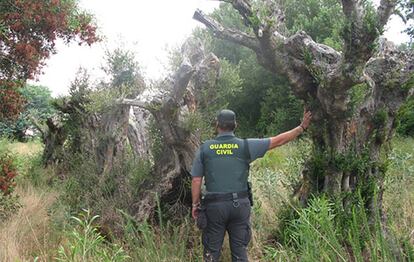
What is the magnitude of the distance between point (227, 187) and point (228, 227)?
485 millimetres

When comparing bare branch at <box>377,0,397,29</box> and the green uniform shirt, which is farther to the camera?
the green uniform shirt

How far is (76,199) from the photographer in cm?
797

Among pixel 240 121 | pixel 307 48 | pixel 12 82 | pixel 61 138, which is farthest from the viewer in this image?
pixel 240 121

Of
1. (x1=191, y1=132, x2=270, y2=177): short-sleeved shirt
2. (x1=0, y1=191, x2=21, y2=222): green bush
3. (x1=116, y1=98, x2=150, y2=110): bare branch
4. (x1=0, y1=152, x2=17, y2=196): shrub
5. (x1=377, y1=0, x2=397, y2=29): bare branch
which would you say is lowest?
(x1=0, y1=191, x2=21, y2=222): green bush

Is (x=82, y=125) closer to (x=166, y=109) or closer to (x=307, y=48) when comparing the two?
(x=166, y=109)

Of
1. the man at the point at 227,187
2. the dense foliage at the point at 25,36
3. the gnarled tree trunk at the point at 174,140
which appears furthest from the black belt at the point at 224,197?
the dense foliage at the point at 25,36

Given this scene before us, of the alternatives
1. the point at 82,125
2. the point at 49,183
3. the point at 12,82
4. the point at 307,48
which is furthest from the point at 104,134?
the point at 307,48

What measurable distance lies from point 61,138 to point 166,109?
24.8 ft

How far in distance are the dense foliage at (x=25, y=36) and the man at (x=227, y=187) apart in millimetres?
3129

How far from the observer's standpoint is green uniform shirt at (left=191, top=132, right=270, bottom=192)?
16.5ft

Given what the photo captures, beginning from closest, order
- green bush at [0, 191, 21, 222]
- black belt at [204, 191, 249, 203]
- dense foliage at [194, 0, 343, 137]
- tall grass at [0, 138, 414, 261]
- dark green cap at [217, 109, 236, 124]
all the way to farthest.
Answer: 1. tall grass at [0, 138, 414, 261]
2. black belt at [204, 191, 249, 203]
3. dark green cap at [217, 109, 236, 124]
4. green bush at [0, 191, 21, 222]
5. dense foliage at [194, 0, 343, 137]

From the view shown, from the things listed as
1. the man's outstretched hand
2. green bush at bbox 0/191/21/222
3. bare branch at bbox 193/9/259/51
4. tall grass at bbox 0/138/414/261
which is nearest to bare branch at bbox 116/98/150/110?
tall grass at bbox 0/138/414/261

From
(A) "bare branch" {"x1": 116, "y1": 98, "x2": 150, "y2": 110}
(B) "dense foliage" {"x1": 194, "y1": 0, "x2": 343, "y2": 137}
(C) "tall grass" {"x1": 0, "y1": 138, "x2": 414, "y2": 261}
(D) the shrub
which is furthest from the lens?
(B) "dense foliage" {"x1": 194, "y1": 0, "x2": 343, "y2": 137}

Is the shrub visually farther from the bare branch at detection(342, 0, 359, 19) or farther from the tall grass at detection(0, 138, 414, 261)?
the bare branch at detection(342, 0, 359, 19)
